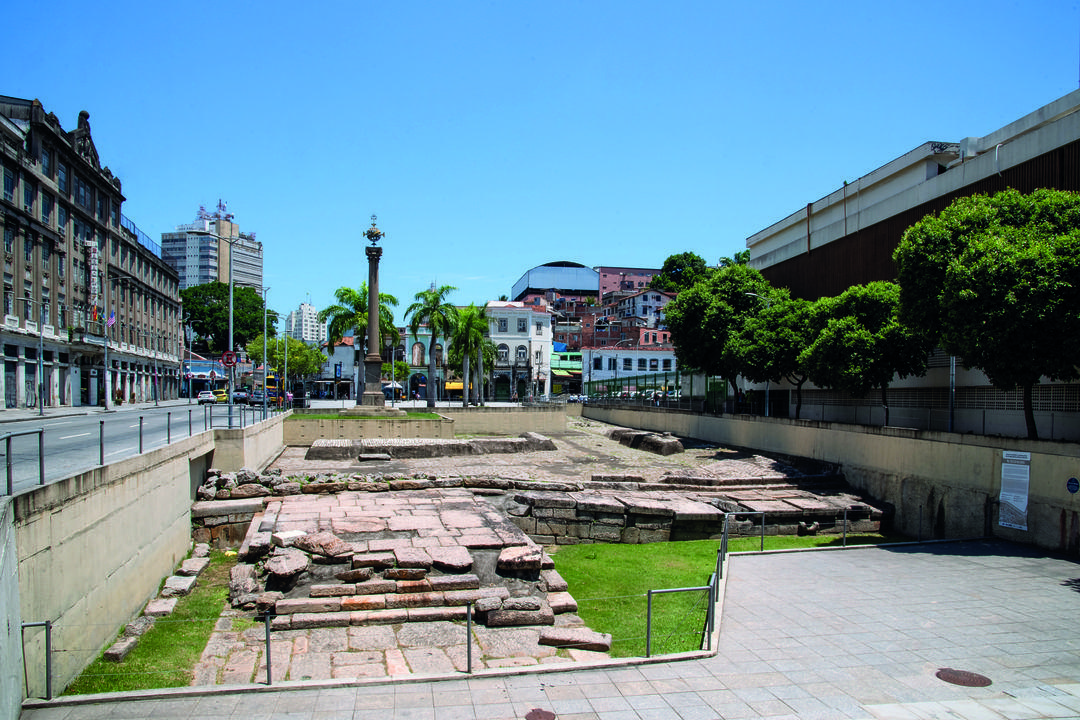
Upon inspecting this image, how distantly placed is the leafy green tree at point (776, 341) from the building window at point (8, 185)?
36409 mm

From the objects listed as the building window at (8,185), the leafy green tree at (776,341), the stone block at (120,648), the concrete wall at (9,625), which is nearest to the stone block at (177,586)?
the stone block at (120,648)

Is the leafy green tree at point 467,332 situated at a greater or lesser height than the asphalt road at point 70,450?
greater

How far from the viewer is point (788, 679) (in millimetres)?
7867

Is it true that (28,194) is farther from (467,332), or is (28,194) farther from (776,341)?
(776,341)

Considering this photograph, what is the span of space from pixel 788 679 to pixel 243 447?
15.5 meters

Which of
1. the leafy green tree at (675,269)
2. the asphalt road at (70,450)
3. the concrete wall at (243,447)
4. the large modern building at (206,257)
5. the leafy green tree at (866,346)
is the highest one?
the large modern building at (206,257)

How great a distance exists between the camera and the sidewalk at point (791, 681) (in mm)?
7004

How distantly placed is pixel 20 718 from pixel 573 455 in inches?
1027

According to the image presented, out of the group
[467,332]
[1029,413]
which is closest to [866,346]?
[1029,413]

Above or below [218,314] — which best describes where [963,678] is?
below

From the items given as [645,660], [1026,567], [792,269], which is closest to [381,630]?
[645,660]

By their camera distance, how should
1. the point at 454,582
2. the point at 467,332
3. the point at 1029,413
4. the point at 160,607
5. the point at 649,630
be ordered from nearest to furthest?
1. the point at 649,630
2. the point at 160,607
3. the point at 454,582
4. the point at 1029,413
5. the point at 467,332

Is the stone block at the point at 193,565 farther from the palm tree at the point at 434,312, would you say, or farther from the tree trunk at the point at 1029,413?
the palm tree at the point at 434,312

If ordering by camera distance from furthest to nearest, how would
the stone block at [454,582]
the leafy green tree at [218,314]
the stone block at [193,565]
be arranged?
1. the leafy green tree at [218,314]
2. the stone block at [193,565]
3. the stone block at [454,582]
